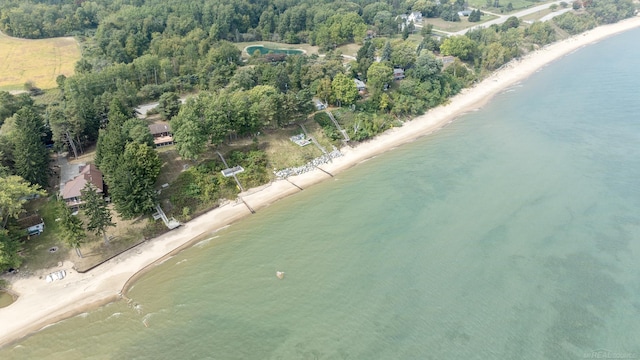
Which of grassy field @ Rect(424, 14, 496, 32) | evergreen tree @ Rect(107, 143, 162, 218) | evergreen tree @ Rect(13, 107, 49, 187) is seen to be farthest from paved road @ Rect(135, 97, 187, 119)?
grassy field @ Rect(424, 14, 496, 32)

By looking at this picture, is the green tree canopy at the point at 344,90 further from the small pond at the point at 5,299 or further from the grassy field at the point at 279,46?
the small pond at the point at 5,299

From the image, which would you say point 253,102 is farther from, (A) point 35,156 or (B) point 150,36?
(B) point 150,36

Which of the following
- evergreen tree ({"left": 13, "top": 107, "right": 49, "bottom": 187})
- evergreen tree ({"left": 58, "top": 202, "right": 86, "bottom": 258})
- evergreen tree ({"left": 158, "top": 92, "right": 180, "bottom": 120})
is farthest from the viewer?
evergreen tree ({"left": 158, "top": 92, "right": 180, "bottom": 120})

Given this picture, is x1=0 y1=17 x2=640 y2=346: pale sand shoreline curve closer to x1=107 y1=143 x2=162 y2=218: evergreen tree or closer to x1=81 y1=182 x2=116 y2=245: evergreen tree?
x1=81 y1=182 x2=116 y2=245: evergreen tree

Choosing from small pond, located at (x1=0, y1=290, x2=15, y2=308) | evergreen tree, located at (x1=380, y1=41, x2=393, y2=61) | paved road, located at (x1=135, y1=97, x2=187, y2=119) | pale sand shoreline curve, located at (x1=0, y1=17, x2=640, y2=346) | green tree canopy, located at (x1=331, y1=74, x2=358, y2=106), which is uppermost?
evergreen tree, located at (x1=380, y1=41, x2=393, y2=61)

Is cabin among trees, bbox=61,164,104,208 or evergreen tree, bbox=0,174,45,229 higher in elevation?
evergreen tree, bbox=0,174,45,229

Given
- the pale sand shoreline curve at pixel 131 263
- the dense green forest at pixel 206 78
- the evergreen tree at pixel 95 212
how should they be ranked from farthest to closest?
the dense green forest at pixel 206 78 < the evergreen tree at pixel 95 212 < the pale sand shoreline curve at pixel 131 263

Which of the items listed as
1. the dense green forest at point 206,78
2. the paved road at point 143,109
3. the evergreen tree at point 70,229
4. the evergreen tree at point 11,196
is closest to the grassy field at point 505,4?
the dense green forest at point 206,78
